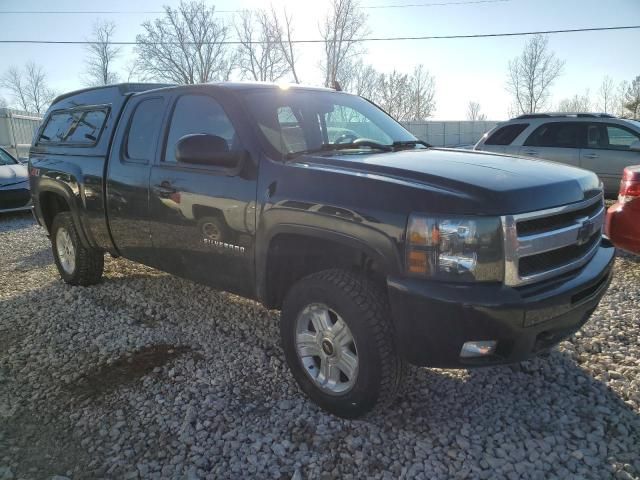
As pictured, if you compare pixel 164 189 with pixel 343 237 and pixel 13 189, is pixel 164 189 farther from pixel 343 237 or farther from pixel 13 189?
pixel 13 189

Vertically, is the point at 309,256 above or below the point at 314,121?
below

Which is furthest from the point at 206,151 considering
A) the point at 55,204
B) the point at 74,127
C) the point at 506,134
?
the point at 506,134

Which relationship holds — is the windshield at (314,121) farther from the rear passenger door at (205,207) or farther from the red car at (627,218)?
the red car at (627,218)

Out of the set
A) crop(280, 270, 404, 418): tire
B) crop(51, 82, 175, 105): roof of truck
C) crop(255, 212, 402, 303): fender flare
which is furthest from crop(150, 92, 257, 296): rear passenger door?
crop(51, 82, 175, 105): roof of truck

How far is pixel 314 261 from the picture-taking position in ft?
9.74

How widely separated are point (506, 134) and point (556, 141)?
0.85 m

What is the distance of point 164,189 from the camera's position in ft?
11.5

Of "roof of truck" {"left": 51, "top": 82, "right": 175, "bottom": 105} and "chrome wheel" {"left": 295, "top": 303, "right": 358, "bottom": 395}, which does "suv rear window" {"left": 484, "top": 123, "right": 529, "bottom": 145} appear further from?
"chrome wheel" {"left": 295, "top": 303, "right": 358, "bottom": 395}

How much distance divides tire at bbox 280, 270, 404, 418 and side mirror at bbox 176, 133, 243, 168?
881 millimetres

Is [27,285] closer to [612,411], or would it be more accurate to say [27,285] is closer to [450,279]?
[450,279]

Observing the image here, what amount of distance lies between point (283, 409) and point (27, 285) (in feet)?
13.2

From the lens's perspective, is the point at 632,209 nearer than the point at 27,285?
Yes

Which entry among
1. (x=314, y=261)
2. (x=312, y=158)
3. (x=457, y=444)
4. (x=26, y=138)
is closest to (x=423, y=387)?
(x=457, y=444)

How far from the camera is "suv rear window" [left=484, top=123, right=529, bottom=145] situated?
28.2ft
